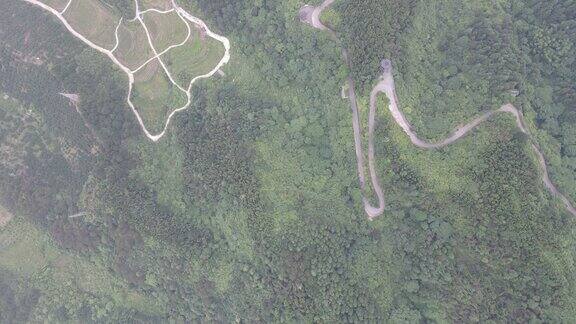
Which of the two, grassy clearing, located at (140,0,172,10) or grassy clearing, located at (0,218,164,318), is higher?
grassy clearing, located at (140,0,172,10)

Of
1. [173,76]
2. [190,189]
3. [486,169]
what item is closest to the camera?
[486,169]

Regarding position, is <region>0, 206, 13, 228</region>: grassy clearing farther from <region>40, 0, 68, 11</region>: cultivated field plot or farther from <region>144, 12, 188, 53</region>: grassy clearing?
<region>144, 12, 188, 53</region>: grassy clearing

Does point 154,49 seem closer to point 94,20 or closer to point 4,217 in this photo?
point 94,20

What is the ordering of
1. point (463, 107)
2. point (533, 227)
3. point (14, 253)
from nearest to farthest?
point (533, 227) → point (463, 107) → point (14, 253)

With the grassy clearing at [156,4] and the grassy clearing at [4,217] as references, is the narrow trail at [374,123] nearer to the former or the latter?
the grassy clearing at [156,4]

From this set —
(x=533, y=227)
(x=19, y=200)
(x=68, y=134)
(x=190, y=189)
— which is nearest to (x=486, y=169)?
(x=533, y=227)

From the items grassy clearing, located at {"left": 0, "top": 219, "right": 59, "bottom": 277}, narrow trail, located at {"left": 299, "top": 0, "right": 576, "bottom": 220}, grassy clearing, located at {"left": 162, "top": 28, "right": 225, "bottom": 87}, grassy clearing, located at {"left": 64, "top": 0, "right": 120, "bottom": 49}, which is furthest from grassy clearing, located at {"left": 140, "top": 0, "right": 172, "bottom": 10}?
grassy clearing, located at {"left": 0, "top": 219, "right": 59, "bottom": 277}

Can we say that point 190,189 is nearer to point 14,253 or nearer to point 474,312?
point 14,253
